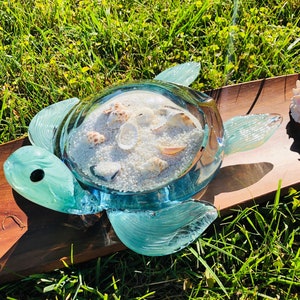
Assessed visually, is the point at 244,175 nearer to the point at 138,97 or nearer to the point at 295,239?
the point at 295,239

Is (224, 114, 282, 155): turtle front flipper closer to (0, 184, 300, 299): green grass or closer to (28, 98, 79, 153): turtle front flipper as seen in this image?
(0, 184, 300, 299): green grass

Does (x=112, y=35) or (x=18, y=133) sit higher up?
(x=112, y=35)

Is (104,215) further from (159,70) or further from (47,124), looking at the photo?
(159,70)

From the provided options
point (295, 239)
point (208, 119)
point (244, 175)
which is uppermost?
point (208, 119)

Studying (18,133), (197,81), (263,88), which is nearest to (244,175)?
(263,88)

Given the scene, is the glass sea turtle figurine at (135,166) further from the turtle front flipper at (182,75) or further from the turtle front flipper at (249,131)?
the turtle front flipper at (182,75)

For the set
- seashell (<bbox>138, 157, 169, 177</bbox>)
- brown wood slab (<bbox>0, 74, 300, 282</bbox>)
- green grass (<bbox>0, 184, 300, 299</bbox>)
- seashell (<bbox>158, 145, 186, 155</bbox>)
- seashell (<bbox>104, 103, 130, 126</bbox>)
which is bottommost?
green grass (<bbox>0, 184, 300, 299</bbox>)

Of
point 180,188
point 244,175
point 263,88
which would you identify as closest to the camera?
point 180,188

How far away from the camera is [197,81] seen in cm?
139

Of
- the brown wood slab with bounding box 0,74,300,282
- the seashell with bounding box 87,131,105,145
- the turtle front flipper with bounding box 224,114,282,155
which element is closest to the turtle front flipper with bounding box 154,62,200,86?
the brown wood slab with bounding box 0,74,300,282

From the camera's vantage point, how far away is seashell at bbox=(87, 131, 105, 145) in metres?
0.98

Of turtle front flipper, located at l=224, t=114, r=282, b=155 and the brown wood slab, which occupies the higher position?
turtle front flipper, located at l=224, t=114, r=282, b=155

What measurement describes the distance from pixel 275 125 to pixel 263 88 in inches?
7.2

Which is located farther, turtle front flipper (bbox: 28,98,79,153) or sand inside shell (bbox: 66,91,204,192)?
turtle front flipper (bbox: 28,98,79,153)
